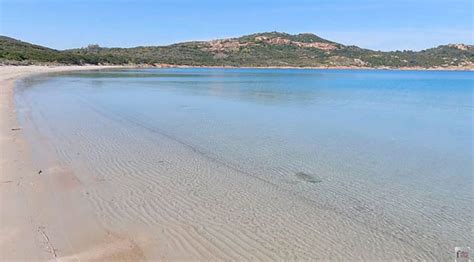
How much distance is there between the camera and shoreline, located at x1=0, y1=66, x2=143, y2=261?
4.65 m

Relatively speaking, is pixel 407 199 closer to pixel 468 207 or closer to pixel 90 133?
pixel 468 207

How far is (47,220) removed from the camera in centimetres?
552

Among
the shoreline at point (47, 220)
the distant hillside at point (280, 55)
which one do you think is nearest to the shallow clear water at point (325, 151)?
the shoreline at point (47, 220)

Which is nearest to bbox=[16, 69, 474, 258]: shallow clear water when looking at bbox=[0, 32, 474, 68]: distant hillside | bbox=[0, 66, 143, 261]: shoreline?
bbox=[0, 66, 143, 261]: shoreline

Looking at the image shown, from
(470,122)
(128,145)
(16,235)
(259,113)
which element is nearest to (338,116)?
(259,113)

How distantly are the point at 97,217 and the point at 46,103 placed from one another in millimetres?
15859

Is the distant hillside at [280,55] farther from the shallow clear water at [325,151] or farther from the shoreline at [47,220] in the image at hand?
the shoreline at [47,220]

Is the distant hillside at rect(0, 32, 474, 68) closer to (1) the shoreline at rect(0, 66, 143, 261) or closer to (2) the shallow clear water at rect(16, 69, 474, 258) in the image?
(2) the shallow clear water at rect(16, 69, 474, 258)

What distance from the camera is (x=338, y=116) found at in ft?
59.8

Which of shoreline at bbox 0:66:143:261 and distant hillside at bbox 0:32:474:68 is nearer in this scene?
shoreline at bbox 0:66:143:261

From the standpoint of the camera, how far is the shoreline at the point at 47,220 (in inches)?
183

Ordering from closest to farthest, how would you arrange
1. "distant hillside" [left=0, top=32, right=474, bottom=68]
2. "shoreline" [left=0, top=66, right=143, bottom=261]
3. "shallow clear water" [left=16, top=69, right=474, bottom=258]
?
"shoreline" [left=0, top=66, right=143, bottom=261] < "shallow clear water" [left=16, top=69, right=474, bottom=258] < "distant hillside" [left=0, top=32, right=474, bottom=68]

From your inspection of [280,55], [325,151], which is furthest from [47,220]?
[280,55]

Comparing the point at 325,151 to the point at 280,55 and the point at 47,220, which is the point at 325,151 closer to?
the point at 47,220
